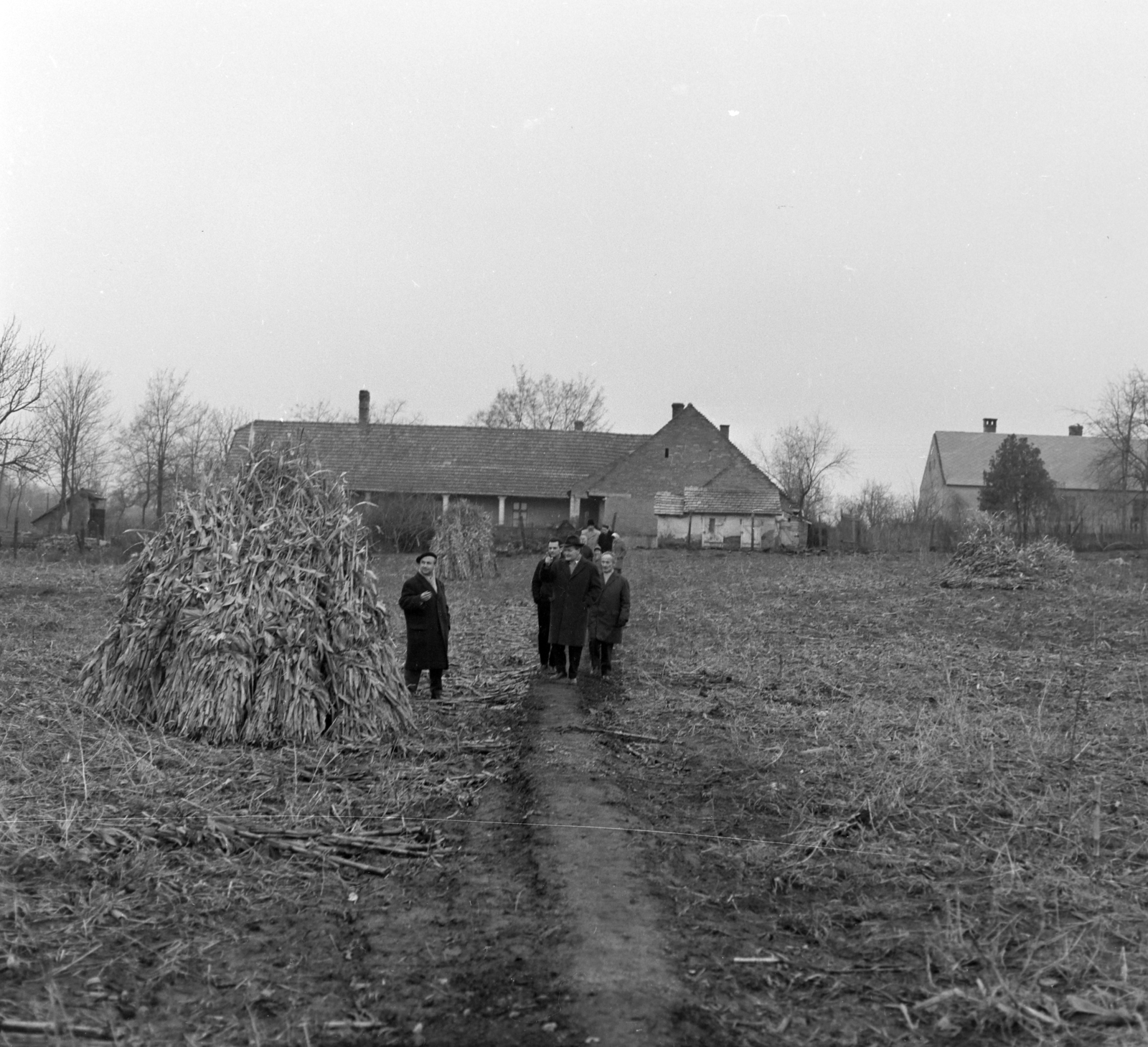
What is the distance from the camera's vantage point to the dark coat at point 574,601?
11.8 m

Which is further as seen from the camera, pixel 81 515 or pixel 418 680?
pixel 81 515

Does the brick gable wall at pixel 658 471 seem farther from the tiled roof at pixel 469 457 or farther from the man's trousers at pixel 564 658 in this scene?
the man's trousers at pixel 564 658

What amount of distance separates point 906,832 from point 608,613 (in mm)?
5997

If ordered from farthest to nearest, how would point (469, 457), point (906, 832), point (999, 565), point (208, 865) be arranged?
point (469, 457) → point (999, 565) → point (906, 832) → point (208, 865)

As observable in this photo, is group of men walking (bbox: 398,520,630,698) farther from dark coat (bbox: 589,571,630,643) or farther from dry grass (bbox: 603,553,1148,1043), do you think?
dry grass (bbox: 603,553,1148,1043)

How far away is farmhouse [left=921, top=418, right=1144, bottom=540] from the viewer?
5975 cm

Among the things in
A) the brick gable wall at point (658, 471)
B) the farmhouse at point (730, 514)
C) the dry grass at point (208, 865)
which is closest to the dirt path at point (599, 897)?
the dry grass at point (208, 865)

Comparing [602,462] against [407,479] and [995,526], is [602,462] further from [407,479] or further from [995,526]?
[995,526]

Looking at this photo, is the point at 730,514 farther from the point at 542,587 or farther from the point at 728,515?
the point at 542,587

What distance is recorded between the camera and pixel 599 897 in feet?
17.0

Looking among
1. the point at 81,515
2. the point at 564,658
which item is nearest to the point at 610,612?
the point at 564,658

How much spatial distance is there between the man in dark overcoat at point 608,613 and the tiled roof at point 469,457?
37033mm

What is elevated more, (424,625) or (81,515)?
(81,515)

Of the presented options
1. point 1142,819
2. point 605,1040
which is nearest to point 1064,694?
point 1142,819
